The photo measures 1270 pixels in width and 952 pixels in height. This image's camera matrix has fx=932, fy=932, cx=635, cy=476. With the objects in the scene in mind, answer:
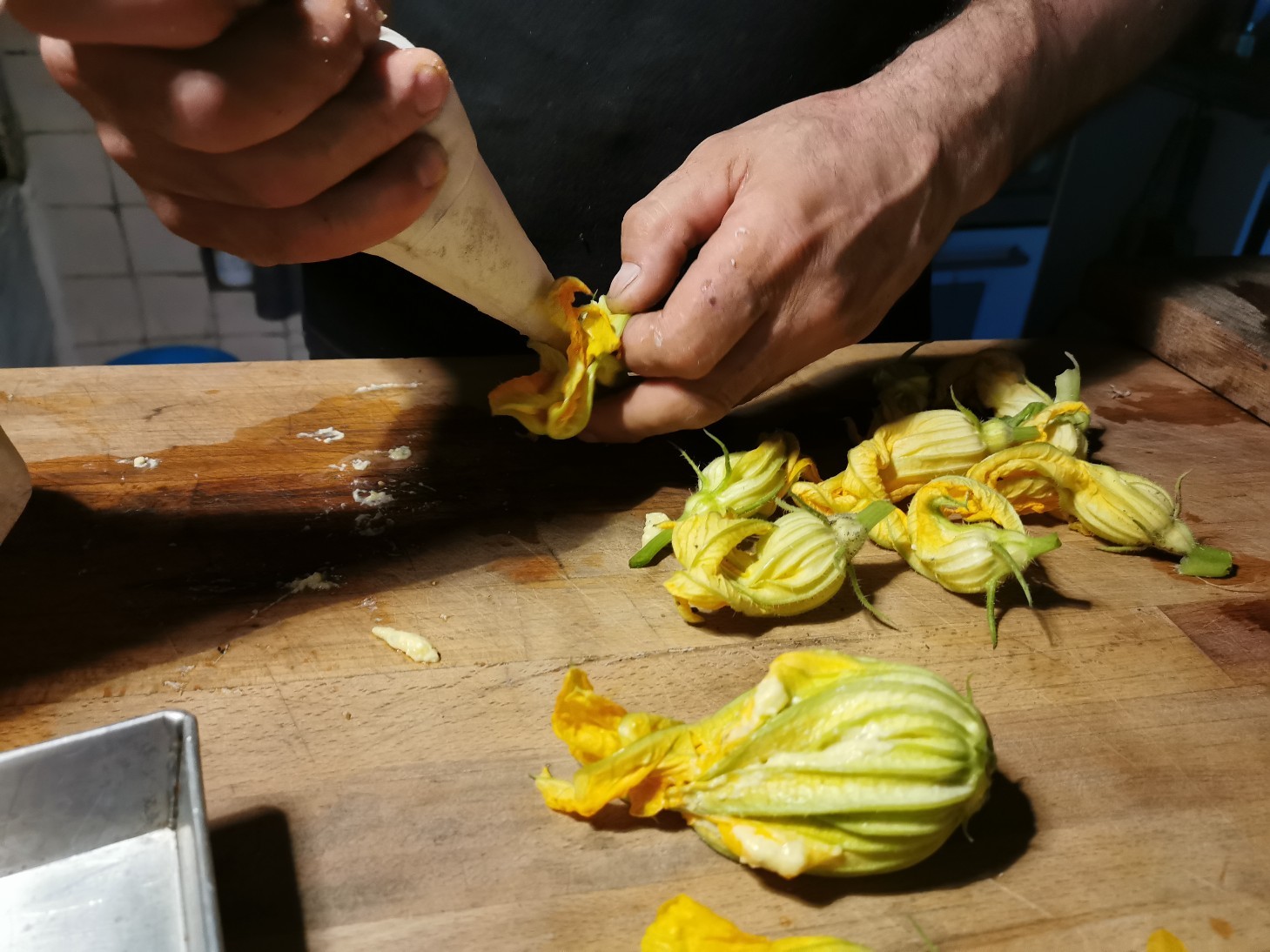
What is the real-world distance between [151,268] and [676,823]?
123 inches

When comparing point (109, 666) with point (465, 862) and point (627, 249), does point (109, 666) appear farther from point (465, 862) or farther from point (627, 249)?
point (627, 249)

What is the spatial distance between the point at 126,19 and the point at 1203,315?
6.33 feet

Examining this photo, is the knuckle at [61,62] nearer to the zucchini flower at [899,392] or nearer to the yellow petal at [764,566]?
the yellow petal at [764,566]

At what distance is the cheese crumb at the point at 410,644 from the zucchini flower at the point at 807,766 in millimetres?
234

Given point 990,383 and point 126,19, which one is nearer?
point 126,19

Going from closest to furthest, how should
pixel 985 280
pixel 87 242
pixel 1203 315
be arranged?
pixel 1203 315 < pixel 87 242 < pixel 985 280

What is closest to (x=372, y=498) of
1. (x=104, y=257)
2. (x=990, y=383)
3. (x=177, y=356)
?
(x=990, y=383)

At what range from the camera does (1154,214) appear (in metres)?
3.47

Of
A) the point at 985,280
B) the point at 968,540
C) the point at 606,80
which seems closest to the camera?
the point at 968,540

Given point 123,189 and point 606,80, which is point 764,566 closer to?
point 606,80

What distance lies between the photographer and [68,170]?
3.09m

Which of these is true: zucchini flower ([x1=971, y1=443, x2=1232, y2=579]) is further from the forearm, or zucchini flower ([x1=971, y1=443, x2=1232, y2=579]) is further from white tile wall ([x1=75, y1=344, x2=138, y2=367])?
white tile wall ([x1=75, y1=344, x2=138, y2=367])

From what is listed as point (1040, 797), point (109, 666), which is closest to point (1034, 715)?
point (1040, 797)

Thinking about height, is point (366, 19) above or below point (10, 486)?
above
